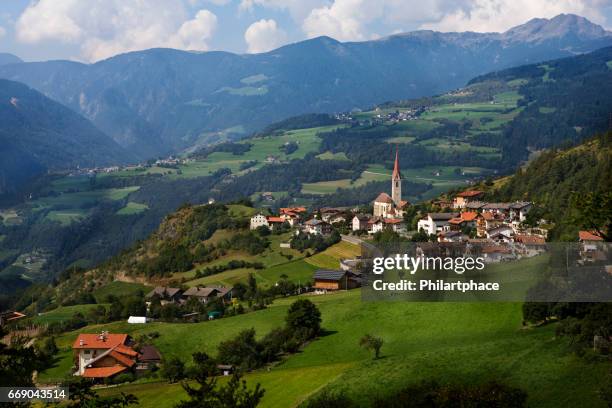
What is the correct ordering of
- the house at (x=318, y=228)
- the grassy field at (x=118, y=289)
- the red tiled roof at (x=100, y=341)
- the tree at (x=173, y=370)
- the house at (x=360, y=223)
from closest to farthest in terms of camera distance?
the tree at (x=173, y=370) < the red tiled roof at (x=100, y=341) < the grassy field at (x=118, y=289) < the house at (x=318, y=228) < the house at (x=360, y=223)

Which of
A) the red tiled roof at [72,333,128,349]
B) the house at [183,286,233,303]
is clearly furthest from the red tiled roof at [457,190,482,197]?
the red tiled roof at [72,333,128,349]

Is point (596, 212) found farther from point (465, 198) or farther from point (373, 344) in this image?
point (465, 198)

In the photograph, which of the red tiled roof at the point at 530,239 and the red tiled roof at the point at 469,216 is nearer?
the red tiled roof at the point at 530,239

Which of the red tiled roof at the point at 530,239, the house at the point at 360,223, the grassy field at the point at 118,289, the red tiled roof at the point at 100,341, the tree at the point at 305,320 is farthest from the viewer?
the house at the point at 360,223

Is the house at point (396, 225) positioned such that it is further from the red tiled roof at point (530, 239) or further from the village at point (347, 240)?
the red tiled roof at point (530, 239)

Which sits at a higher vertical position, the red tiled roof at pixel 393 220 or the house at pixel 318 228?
the red tiled roof at pixel 393 220

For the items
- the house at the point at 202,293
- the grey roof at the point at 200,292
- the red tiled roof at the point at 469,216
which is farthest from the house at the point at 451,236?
the grey roof at the point at 200,292

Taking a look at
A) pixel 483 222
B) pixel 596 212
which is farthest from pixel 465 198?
pixel 596 212
